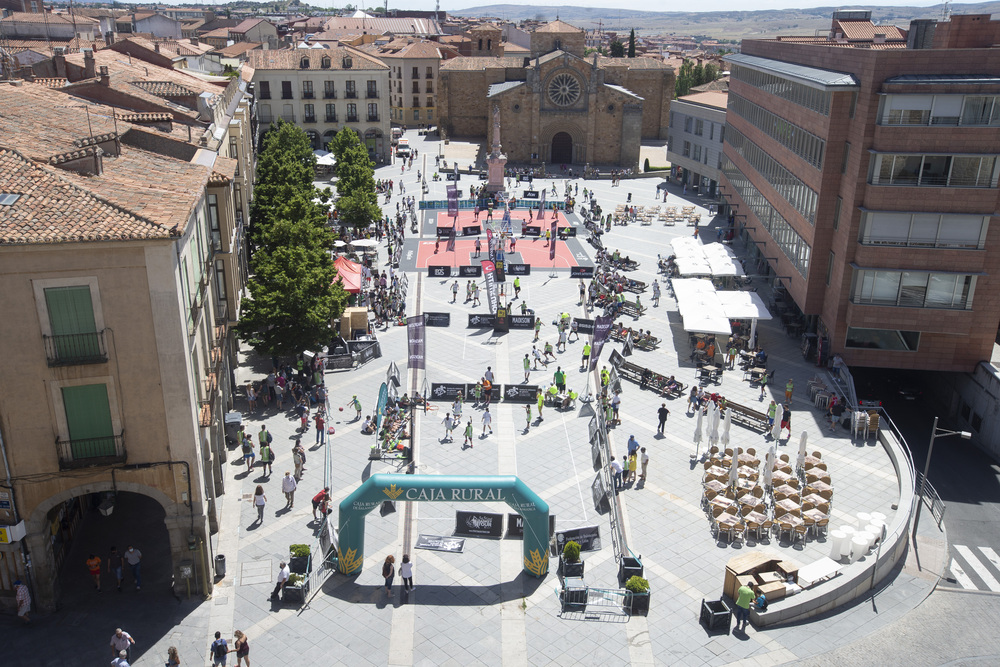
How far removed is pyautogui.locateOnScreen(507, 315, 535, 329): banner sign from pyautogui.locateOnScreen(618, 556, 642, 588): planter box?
22133 mm

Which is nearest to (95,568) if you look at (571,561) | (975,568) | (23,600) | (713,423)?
(23,600)

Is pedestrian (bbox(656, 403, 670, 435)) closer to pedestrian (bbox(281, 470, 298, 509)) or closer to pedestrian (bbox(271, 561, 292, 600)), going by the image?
pedestrian (bbox(281, 470, 298, 509))

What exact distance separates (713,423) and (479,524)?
10.3m

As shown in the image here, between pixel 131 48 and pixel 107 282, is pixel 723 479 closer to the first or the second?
pixel 107 282

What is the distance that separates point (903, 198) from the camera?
35.8 m

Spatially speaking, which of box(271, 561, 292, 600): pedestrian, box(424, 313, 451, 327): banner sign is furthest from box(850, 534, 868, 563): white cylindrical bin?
box(424, 313, 451, 327): banner sign

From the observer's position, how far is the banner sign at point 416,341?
35.7 m

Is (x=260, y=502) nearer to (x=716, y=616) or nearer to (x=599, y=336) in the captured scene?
(x=716, y=616)

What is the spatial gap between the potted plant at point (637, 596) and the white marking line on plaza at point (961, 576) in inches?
416

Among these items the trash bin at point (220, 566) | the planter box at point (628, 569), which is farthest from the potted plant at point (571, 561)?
the trash bin at point (220, 566)

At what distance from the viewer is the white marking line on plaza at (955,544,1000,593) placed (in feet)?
86.3

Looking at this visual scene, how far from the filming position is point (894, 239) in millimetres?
36625

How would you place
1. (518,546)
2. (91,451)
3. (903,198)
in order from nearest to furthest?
(91,451) < (518,546) < (903,198)

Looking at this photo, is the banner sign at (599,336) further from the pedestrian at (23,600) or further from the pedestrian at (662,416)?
the pedestrian at (23,600)
